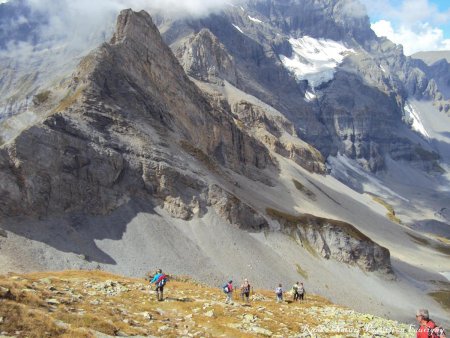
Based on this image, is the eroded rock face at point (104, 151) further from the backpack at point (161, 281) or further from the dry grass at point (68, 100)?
the backpack at point (161, 281)

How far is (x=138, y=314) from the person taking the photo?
2920cm

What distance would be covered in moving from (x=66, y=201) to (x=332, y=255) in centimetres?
5343

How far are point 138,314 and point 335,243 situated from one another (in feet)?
254

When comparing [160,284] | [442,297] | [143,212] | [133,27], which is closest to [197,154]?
[143,212]

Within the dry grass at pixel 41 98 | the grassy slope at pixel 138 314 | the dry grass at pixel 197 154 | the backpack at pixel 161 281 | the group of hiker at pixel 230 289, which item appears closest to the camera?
the grassy slope at pixel 138 314

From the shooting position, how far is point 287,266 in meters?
84.1

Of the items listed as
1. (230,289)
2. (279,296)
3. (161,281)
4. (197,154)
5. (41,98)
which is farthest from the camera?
(197,154)

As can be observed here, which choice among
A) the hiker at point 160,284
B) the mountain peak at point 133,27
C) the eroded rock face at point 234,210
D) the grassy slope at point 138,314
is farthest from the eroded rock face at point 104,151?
the hiker at point 160,284

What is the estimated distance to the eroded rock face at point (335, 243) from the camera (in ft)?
325

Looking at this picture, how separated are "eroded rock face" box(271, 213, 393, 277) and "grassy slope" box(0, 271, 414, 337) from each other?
54863mm

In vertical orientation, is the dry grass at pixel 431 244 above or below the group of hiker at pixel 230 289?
above

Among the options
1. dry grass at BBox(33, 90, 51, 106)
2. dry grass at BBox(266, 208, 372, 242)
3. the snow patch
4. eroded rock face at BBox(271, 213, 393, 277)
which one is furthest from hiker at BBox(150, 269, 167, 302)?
the snow patch

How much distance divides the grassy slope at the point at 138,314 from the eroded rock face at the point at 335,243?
54.9 metres

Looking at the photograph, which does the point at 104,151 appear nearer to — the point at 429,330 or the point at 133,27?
the point at 133,27
